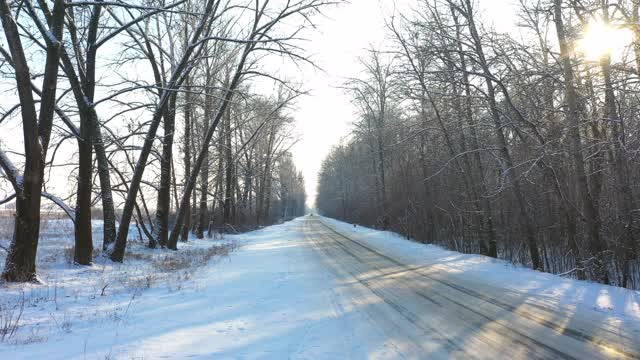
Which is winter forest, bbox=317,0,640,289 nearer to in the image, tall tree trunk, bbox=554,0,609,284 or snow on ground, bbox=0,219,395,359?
tall tree trunk, bbox=554,0,609,284

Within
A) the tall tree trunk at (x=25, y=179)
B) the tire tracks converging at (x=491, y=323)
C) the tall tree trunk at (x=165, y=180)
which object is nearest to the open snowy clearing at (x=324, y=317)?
the tire tracks converging at (x=491, y=323)

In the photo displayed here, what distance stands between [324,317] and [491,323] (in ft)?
7.53

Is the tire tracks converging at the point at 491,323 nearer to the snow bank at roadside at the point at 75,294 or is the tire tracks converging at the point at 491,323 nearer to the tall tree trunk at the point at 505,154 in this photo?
the tall tree trunk at the point at 505,154

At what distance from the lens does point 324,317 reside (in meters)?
6.39

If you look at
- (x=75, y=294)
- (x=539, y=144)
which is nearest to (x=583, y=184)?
(x=539, y=144)

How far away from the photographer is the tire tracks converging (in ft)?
16.0

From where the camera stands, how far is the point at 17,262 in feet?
26.8

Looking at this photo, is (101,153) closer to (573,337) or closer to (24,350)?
(24,350)

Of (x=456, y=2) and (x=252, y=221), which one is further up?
(x=456, y=2)

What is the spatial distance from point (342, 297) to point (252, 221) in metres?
38.1

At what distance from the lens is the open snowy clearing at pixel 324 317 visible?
16.0 feet

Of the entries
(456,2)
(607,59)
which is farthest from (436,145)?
(607,59)

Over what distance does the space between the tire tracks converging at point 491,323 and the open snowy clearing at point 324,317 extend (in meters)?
0.02

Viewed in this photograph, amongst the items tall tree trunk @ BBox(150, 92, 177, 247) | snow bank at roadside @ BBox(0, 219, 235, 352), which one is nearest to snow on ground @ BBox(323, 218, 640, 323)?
snow bank at roadside @ BBox(0, 219, 235, 352)
